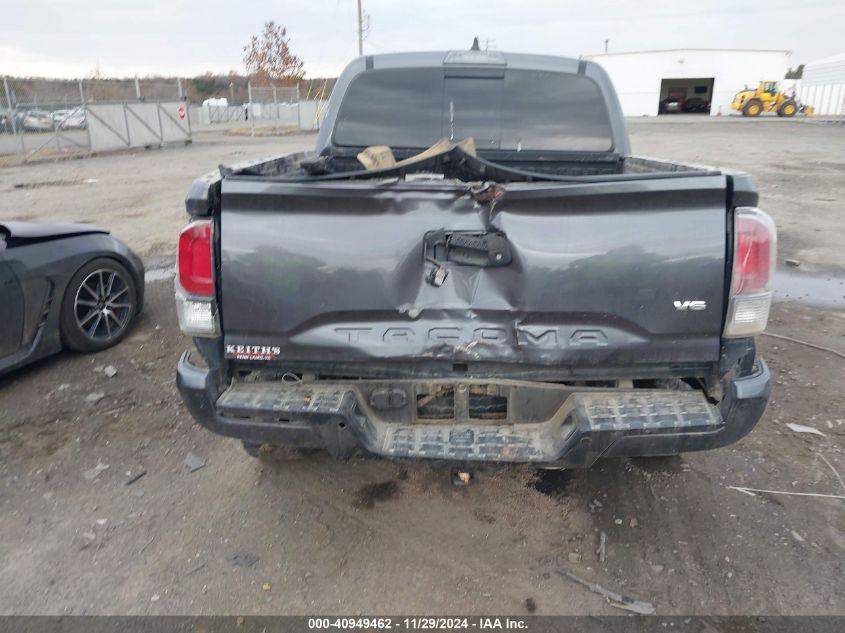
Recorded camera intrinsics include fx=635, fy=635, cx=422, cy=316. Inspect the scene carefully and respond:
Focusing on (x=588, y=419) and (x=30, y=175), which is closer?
(x=588, y=419)

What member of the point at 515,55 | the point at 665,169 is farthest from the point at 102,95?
the point at 665,169

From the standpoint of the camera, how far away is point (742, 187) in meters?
2.46

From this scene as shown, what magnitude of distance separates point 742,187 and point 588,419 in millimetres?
1082

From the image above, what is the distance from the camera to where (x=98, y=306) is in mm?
5164

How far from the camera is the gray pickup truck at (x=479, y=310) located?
251 centimetres

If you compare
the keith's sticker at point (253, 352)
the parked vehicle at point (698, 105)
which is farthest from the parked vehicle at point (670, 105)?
the keith's sticker at point (253, 352)

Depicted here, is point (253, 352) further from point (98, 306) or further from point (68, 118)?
point (68, 118)

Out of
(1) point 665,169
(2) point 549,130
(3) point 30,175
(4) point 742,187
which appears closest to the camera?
(4) point 742,187

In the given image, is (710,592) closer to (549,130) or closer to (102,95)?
(549,130)

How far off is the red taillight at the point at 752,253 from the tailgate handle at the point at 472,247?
2.93 ft

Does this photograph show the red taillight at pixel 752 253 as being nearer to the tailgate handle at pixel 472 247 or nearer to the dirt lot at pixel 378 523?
the tailgate handle at pixel 472 247

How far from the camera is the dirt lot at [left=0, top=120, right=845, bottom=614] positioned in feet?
8.77

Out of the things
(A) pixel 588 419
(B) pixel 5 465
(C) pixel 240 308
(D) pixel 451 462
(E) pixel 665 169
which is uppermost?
(E) pixel 665 169

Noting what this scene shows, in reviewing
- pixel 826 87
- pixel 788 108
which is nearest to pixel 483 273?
pixel 788 108
